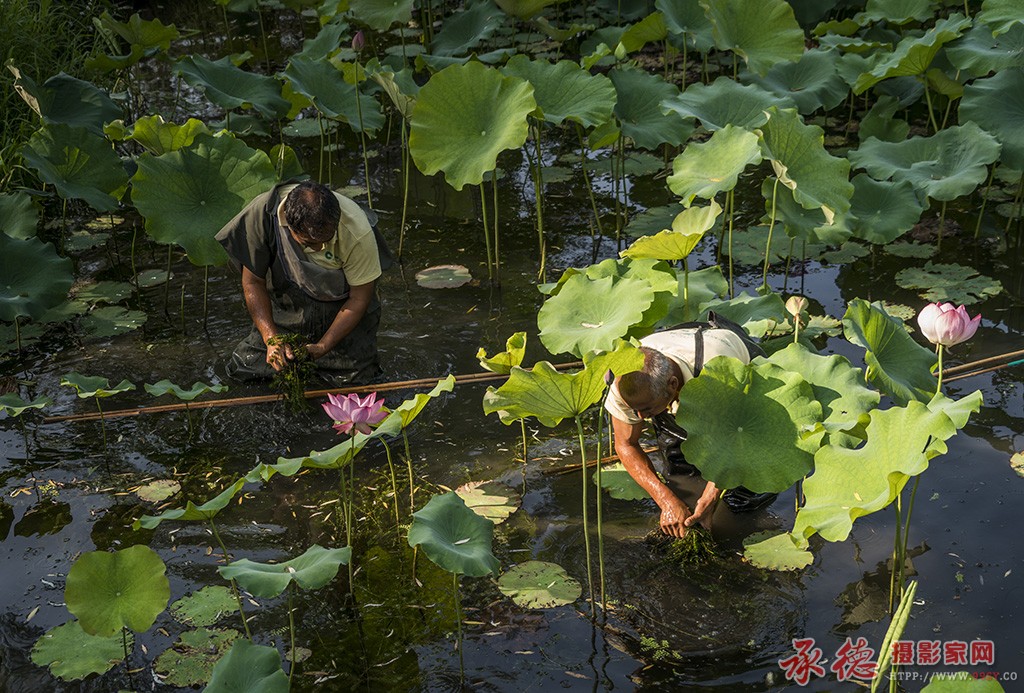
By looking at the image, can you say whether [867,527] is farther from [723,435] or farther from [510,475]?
[510,475]

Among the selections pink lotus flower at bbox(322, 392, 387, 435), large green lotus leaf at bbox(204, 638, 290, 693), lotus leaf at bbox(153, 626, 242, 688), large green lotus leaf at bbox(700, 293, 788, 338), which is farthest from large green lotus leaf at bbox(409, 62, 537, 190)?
large green lotus leaf at bbox(204, 638, 290, 693)

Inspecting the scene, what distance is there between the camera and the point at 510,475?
13.0 ft

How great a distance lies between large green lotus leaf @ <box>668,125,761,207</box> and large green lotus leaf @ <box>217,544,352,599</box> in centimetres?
205

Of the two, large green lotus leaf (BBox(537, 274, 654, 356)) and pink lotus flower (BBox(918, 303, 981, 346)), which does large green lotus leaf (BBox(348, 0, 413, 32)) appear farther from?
pink lotus flower (BBox(918, 303, 981, 346))

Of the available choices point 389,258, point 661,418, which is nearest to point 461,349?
point 389,258

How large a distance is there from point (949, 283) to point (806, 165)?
1.34 metres

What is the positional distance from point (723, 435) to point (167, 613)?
1780 millimetres

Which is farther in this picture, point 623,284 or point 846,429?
point 623,284

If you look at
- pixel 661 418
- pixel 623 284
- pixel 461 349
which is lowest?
pixel 461 349

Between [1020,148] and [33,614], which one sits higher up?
[1020,148]

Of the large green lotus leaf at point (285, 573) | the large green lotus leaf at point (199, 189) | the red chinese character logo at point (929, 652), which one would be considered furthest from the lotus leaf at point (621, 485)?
the large green lotus leaf at point (199, 189)

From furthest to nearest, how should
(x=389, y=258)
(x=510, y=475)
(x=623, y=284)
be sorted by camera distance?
(x=389, y=258) → (x=510, y=475) → (x=623, y=284)

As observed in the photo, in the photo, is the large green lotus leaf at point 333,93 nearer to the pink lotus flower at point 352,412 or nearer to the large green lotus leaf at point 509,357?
the large green lotus leaf at point 509,357

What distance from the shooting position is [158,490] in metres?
3.87
